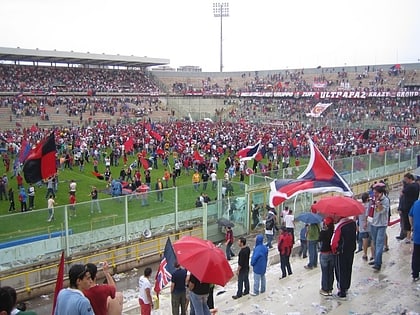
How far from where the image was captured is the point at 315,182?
930 centimetres

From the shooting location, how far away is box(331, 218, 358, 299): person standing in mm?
6641

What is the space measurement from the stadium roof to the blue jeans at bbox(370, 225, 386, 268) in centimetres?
4682

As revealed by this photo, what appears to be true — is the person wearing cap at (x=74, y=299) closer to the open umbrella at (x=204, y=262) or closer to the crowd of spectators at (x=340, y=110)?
the open umbrella at (x=204, y=262)

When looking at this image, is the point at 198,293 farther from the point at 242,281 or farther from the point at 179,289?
the point at 242,281

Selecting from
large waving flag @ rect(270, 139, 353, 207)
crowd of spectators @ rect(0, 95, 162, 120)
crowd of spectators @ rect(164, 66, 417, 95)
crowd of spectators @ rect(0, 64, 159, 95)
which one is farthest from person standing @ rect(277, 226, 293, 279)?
crowd of spectators @ rect(0, 64, 159, 95)

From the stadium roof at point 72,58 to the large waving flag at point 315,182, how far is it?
146ft

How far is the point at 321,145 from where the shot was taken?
30.3 meters

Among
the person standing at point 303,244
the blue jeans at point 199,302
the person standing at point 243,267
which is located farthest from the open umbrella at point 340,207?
the person standing at point 303,244

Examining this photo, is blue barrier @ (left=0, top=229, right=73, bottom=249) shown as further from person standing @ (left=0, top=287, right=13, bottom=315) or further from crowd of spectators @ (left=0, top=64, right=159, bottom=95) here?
crowd of spectators @ (left=0, top=64, right=159, bottom=95)

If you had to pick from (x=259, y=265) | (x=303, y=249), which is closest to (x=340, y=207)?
(x=259, y=265)

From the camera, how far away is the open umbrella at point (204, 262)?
17.5ft

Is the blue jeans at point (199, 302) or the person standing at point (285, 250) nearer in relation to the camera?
the blue jeans at point (199, 302)

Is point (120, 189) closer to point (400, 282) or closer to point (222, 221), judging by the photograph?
point (222, 221)

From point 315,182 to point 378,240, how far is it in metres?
2.03
